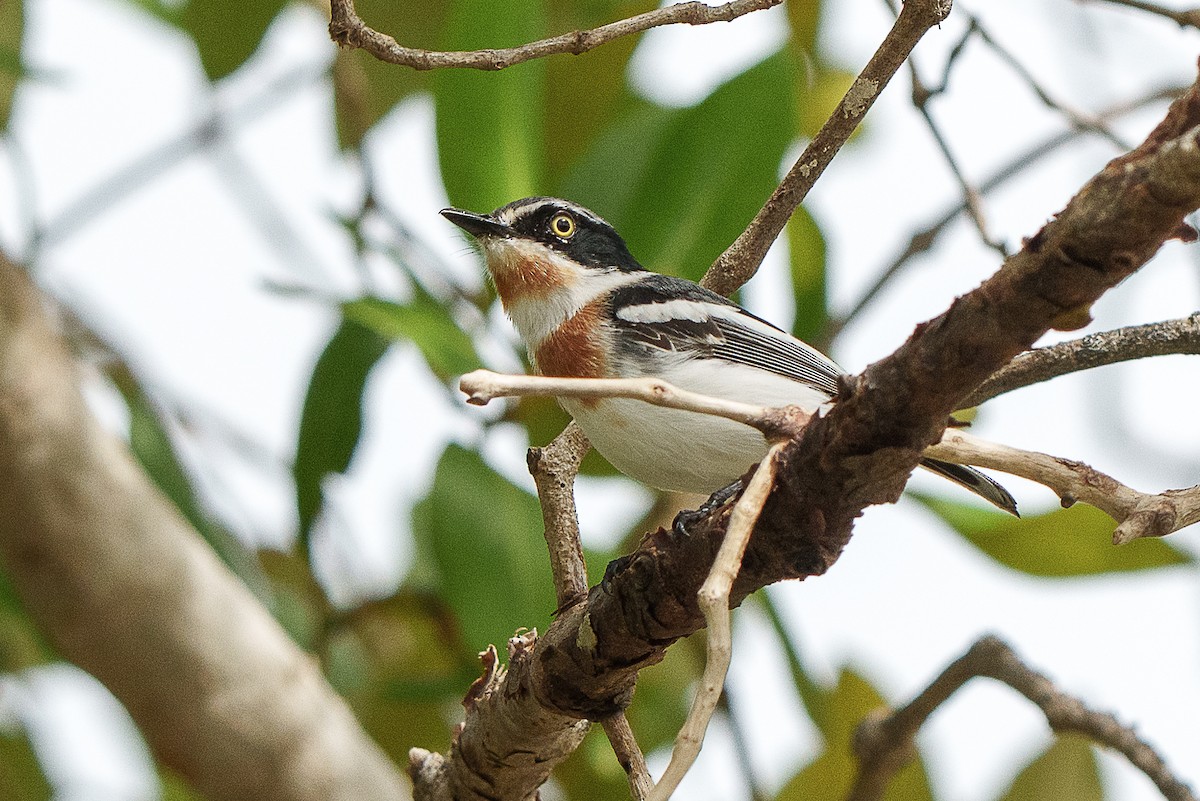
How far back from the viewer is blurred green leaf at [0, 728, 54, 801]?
4.13 metres

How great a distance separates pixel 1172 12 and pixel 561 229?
165 cm

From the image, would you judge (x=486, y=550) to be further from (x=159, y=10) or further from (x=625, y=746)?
(x=159, y=10)

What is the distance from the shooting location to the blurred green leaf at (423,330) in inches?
121

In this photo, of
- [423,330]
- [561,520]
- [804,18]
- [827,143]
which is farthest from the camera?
[804,18]

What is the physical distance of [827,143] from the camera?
216 cm

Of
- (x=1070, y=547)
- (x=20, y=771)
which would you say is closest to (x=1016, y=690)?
(x=1070, y=547)

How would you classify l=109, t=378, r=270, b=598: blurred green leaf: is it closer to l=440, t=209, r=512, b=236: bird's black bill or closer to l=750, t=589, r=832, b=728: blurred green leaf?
l=440, t=209, r=512, b=236: bird's black bill

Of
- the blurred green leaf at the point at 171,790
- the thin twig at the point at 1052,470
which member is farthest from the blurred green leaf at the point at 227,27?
the thin twig at the point at 1052,470

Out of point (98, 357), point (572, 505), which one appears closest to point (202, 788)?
point (572, 505)

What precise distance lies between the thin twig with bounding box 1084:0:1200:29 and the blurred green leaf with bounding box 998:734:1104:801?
1.81m

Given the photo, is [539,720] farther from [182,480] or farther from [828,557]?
[182,480]

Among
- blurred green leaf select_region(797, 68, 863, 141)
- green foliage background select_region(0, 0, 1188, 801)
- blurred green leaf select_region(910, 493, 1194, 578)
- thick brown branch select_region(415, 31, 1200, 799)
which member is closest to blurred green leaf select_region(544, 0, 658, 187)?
green foliage background select_region(0, 0, 1188, 801)

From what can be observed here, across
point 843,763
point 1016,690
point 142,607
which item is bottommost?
point 142,607

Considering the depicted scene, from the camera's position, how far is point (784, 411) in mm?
1626
